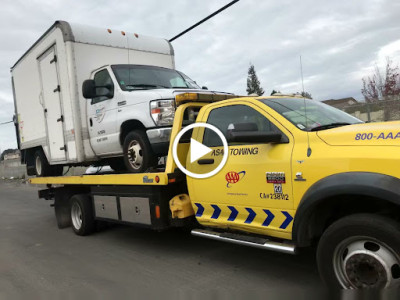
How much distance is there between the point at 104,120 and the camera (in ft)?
21.7

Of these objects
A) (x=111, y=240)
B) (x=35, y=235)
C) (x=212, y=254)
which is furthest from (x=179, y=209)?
(x=35, y=235)

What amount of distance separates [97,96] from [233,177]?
3337mm

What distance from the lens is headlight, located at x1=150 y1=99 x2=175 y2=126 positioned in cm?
563

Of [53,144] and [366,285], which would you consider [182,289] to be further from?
[53,144]

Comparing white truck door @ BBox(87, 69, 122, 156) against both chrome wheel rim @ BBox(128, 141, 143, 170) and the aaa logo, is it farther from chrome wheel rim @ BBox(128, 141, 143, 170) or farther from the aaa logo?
the aaa logo

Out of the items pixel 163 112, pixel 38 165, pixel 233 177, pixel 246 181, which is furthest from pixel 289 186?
pixel 38 165

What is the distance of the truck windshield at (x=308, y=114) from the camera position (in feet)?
12.6

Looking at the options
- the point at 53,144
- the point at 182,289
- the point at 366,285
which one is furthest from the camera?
the point at 53,144

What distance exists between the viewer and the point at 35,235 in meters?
7.41

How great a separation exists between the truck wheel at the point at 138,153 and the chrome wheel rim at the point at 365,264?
3227 millimetres

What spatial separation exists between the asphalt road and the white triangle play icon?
138 centimetres

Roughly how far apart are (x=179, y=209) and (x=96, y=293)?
4.58ft

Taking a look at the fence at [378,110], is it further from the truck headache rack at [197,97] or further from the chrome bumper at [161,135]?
the chrome bumper at [161,135]
